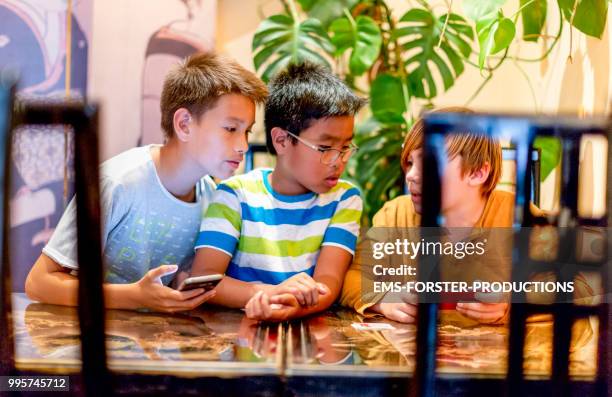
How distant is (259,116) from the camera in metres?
2.27

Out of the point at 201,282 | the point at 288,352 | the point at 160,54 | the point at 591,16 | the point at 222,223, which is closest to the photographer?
the point at 288,352

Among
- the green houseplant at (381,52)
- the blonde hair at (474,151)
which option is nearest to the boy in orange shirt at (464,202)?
the blonde hair at (474,151)

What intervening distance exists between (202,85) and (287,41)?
29.9 inches

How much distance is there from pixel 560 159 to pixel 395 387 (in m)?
0.34

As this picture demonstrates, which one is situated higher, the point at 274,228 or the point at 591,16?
the point at 591,16

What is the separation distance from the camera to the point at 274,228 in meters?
1.34

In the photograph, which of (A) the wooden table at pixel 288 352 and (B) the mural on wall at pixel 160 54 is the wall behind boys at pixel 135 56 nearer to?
(B) the mural on wall at pixel 160 54

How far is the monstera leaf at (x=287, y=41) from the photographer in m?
1.95

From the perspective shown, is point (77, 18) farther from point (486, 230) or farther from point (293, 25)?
point (486, 230)

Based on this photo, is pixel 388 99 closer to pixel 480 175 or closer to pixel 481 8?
pixel 481 8

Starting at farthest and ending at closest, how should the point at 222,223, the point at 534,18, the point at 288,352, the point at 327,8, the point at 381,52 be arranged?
the point at 381,52, the point at 327,8, the point at 534,18, the point at 222,223, the point at 288,352

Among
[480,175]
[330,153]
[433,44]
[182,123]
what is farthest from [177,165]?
[433,44]

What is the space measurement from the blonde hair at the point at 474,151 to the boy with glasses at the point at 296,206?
23 cm

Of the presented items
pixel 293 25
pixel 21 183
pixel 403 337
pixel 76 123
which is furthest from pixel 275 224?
pixel 293 25
